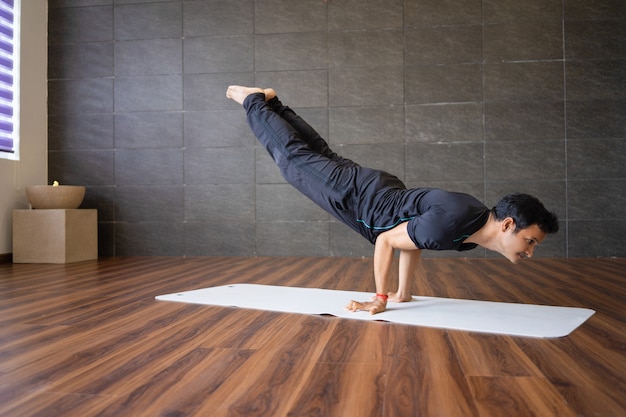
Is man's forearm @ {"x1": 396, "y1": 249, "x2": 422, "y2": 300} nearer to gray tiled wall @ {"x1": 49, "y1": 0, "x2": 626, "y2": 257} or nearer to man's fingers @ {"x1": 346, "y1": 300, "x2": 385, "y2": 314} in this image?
man's fingers @ {"x1": 346, "y1": 300, "x2": 385, "y2": 314}

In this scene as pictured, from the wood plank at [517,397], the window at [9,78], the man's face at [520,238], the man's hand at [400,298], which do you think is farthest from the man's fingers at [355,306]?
the window at [9,78]

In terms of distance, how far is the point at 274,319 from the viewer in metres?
2.29

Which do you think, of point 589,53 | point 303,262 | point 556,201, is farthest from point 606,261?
point 303,262

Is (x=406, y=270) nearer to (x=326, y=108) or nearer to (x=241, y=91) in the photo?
(x=241, y=91)

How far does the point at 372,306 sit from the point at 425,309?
26 cm

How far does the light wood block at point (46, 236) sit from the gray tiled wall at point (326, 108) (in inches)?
27.4

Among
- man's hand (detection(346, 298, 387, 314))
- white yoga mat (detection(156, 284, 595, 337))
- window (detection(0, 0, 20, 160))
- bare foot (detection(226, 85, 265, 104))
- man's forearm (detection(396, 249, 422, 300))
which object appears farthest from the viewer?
window (detection(0, 0, 20, 160))

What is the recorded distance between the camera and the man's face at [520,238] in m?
2.16

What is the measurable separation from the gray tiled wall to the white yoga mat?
2.45m

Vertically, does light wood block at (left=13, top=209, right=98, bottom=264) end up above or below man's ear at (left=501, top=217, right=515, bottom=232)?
below

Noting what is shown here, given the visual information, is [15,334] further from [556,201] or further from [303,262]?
[556,201]

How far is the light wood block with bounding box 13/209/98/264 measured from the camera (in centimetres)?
487

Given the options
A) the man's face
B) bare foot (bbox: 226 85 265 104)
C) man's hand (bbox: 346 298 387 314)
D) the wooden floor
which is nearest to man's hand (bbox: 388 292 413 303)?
man's hand (bbox: 346 298 387 314)

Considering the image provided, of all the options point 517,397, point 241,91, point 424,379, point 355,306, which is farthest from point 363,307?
point 241,91
